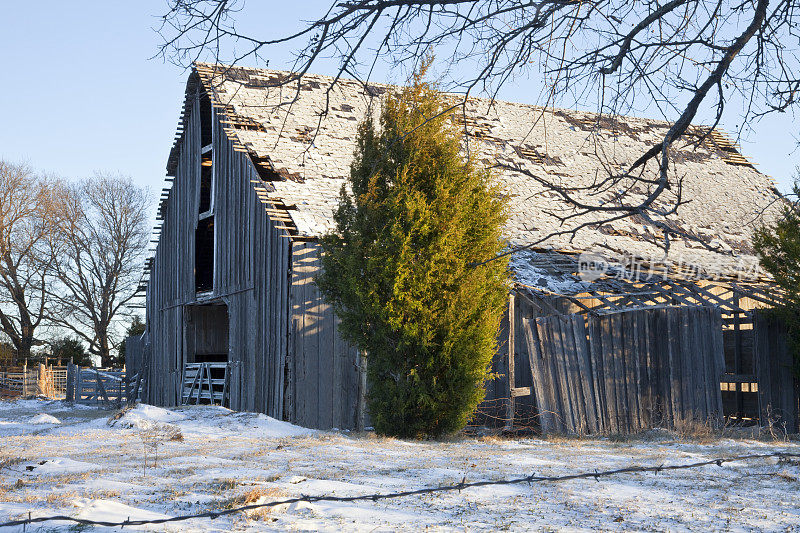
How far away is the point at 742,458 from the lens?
7.61 meters

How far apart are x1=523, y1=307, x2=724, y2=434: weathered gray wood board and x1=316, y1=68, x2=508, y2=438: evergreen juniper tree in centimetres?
152

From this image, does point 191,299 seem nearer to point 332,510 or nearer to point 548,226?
point 548,226

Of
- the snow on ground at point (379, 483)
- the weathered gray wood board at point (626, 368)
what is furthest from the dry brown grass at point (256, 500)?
the weathered gray wood board at point (626, 368)

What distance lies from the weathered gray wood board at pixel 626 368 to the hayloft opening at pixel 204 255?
969 centimetres

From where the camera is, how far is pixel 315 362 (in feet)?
46.3

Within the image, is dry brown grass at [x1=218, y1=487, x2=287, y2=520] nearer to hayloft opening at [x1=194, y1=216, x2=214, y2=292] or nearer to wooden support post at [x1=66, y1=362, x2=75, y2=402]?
hayloft opening at [x1=194, y1=216, x2=214, y2=292]

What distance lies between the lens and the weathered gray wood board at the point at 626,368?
12.3 metres

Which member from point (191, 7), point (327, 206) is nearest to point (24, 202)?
point (327, 206)

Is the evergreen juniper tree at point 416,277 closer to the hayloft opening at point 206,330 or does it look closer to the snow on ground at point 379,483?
the snow on ground at point 379,483

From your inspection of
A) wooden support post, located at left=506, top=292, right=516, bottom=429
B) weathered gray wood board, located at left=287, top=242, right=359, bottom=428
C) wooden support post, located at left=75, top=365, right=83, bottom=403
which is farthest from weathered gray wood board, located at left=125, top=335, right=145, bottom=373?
wooden support post, located at left=506, top=292, right=516, bottom=429

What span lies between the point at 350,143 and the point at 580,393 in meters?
→ 8.95

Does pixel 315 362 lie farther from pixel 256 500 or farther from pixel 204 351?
pixel 256 500

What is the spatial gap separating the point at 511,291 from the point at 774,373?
4770 mm

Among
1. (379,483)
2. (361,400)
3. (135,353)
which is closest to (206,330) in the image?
(135,353)
